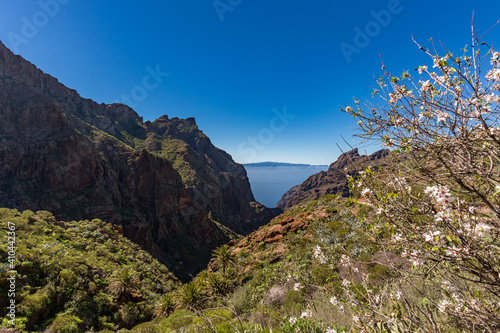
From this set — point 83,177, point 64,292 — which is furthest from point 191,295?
point 83,177

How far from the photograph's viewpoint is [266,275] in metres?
12.1

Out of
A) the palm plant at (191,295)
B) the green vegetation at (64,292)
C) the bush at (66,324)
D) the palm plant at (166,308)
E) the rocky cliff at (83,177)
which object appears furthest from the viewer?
the rocky cliff at (83,177)

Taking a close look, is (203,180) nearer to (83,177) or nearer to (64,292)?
(83,177)

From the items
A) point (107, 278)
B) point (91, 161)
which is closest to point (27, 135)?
point (91, 161)

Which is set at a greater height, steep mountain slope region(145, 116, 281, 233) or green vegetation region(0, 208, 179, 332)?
steep mountain slope region(145, 116, 281, 233)

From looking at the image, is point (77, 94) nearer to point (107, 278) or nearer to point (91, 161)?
point (91, 161)

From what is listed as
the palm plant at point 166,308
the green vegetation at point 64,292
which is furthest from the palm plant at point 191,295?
the green vegetation at point 64,292

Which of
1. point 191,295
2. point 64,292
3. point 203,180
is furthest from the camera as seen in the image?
point 203,180

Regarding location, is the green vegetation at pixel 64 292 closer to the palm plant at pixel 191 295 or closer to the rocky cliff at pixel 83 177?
the palm plant at pixel 191 295

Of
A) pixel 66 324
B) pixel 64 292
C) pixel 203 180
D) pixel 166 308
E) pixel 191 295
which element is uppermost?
pixel 203 180

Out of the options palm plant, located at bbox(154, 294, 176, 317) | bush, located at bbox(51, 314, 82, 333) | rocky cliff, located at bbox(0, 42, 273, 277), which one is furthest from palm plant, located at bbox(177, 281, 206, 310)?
rocky cliff, located at bbox(0, 42, 273, 277)

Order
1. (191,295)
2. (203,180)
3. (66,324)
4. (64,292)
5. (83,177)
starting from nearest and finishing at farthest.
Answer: (66,324) < (191,295) < (64,292) < (83,177) < (203,180)

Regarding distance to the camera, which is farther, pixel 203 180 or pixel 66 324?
pixel 203 180

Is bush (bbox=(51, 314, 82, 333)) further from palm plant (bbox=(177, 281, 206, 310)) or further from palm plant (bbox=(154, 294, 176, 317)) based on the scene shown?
palm plant (bbox=(177, 281, 206, 310))
